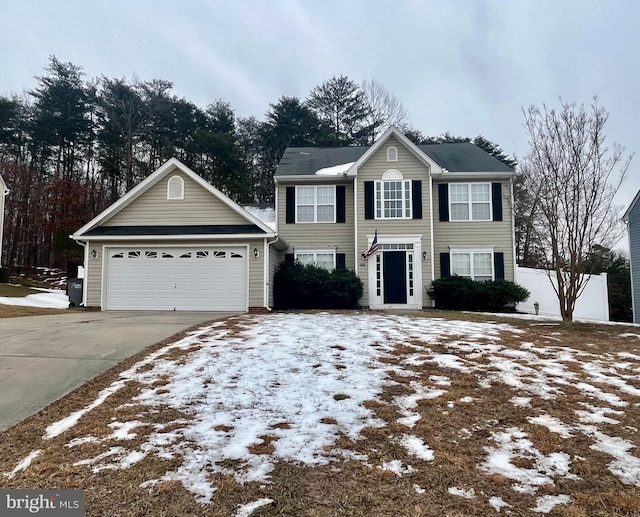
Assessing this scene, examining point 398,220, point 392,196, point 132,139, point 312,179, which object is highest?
point 132,139

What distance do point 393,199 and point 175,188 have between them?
787cm

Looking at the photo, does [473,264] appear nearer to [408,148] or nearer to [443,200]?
[443,200]

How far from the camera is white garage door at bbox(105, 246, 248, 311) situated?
→ 1434 centimetres

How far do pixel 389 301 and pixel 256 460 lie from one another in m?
12.8

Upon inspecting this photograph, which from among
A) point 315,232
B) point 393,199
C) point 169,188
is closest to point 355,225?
point 315,232

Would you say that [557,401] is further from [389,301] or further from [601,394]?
[389,301]

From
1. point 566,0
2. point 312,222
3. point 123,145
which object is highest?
point 123,145

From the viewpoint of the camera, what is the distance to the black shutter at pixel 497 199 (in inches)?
647

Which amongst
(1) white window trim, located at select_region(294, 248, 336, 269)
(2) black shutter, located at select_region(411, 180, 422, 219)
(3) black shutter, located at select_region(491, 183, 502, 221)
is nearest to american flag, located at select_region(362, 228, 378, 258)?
(1) white window trim, located at select_region(294, 248, 336, 269)

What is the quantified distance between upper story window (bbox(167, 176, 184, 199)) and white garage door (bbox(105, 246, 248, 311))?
1.92m

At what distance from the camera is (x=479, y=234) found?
16.3 metres

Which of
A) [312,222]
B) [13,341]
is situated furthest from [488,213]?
[13,341]

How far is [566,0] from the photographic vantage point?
1143 cm

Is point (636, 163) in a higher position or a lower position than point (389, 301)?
higher
